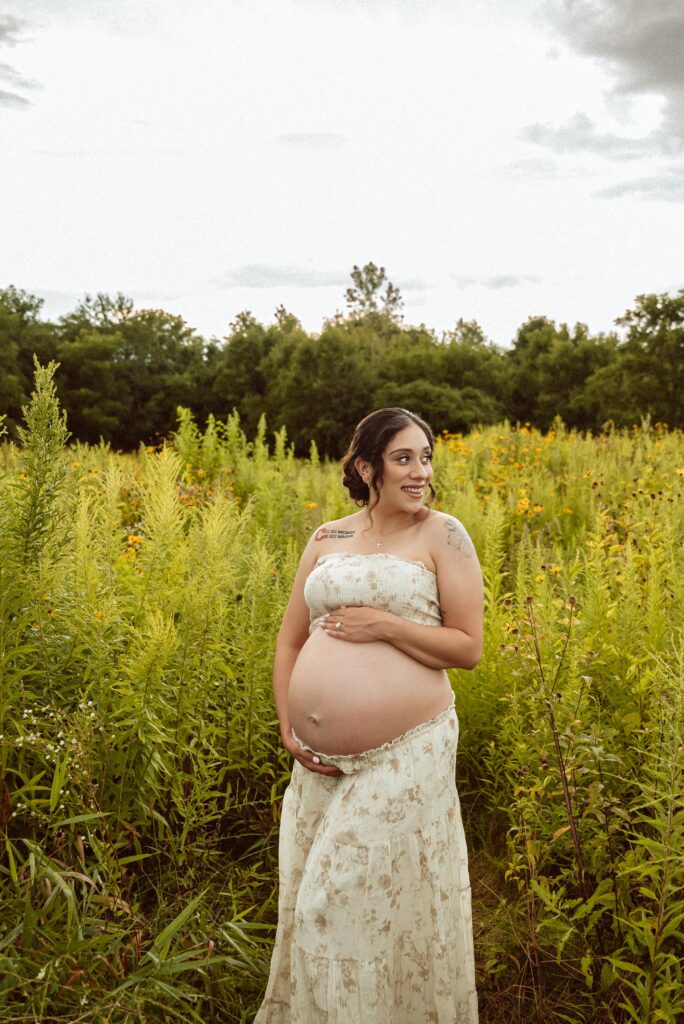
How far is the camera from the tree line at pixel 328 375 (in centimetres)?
2836

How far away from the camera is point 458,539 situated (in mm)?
2578

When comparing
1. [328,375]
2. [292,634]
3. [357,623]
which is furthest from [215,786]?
[328,375]

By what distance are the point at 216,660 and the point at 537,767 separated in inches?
53.3

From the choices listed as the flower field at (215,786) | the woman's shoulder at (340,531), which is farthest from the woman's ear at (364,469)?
the flower field at (215,786)

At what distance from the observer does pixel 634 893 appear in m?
2.93

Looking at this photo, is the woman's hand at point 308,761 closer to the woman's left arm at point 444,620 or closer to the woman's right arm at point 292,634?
the woman's right arm at point 292,634

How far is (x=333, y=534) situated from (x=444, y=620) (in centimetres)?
53

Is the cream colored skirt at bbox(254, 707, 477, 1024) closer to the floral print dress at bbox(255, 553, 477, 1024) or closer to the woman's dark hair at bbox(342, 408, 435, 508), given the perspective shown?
the floral print dress at bbox(255, 553, 477, 1024)

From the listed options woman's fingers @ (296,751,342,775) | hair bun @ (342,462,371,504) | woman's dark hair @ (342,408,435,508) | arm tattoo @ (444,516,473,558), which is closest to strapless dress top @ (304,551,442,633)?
arm tattoo @ (444,516,473,558)

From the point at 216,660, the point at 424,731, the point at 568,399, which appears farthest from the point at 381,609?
the point at 568,399

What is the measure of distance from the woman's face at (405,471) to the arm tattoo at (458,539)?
13cm

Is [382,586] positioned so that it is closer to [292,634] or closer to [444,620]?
[444,620]

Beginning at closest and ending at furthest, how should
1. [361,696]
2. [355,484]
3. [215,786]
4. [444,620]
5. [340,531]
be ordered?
1. [361,696]
2. [444,620]
3. [340,531]
4. [355,484]
5. [215,786]

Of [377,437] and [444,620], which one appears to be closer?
[444,620]
